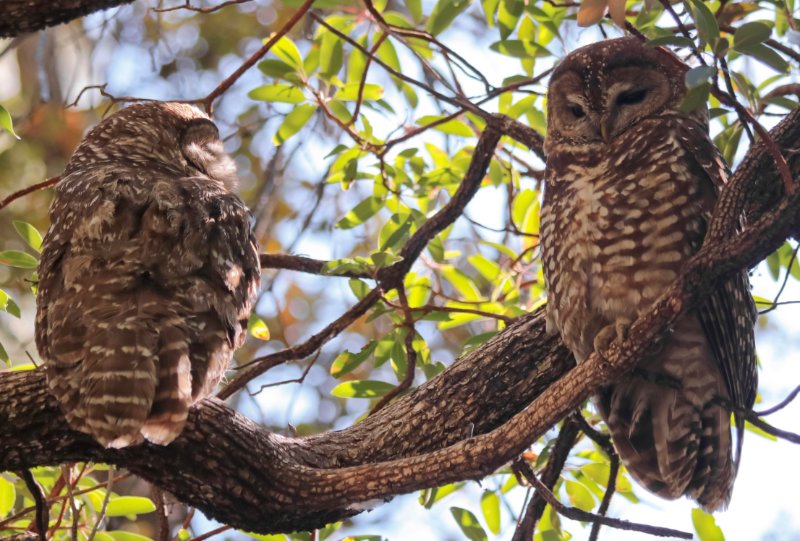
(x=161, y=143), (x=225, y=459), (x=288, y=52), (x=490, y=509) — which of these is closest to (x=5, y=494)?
(x=225, y=459)

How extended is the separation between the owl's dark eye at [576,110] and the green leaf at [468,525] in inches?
63.3

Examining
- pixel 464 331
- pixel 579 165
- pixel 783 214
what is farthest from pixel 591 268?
pixel 464 331

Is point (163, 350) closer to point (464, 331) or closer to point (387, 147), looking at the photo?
point (387, 147)

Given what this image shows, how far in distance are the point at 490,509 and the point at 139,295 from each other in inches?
70.9

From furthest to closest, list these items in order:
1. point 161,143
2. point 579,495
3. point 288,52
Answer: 1. point 288,52
2. point 161,143
3. point 579,495

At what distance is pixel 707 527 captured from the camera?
12.5 ft

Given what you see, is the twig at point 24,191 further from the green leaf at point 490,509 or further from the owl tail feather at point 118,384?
the green leaf at point 490,509

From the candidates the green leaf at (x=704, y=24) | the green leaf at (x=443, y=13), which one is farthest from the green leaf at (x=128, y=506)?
the green leaf at (x=704, y=24)

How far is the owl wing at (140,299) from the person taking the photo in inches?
111

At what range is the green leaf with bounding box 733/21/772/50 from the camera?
8.60ft

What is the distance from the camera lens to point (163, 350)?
2.95 m

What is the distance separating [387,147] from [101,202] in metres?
1.52

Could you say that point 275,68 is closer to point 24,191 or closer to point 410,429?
point 24,191

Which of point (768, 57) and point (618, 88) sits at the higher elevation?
point (618, 88)
